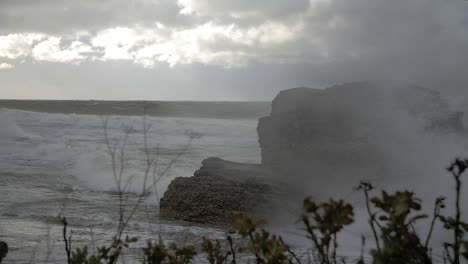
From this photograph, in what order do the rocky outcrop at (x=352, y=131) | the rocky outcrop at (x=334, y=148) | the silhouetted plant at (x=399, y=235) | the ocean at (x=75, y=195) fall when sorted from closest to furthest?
the silhouetted plant at (x=399, y=235) < the ocean at (x=75, y=195) < the rocky outcrop at (x=334, y=148) < the rocky outcrop at (x=352, y=131)

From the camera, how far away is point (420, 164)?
8.56 metres

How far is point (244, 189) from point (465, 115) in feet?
16.5

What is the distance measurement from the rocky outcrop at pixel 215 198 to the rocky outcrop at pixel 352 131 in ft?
3.94

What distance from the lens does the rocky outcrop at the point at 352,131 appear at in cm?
884

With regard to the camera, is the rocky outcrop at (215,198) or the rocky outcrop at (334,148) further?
the rocky outcrop at (334,148)

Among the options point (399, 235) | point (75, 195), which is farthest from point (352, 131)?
point (399, 235)

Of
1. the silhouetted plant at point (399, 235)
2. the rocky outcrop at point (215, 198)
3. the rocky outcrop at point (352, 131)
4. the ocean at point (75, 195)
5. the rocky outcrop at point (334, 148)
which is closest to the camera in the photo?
the silhouetted plant at point (399, 235)

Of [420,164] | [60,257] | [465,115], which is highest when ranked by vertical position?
[465,115]

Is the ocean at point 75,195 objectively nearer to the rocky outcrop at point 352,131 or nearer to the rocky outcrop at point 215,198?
the rocky outcrop at point 215,198

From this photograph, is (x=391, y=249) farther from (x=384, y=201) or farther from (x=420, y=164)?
(x=420, y=164)

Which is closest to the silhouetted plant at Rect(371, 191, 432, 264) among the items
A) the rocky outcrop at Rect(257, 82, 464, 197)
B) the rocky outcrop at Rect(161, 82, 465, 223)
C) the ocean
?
the ocean

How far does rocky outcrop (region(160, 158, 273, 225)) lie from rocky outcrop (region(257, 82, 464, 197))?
3.94ft

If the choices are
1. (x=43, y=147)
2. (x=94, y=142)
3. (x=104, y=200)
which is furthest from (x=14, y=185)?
(x=94, y=142)

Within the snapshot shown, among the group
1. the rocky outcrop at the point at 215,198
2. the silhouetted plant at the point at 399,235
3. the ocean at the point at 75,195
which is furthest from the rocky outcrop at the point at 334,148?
the silhouetted plant at the point at 399,235
